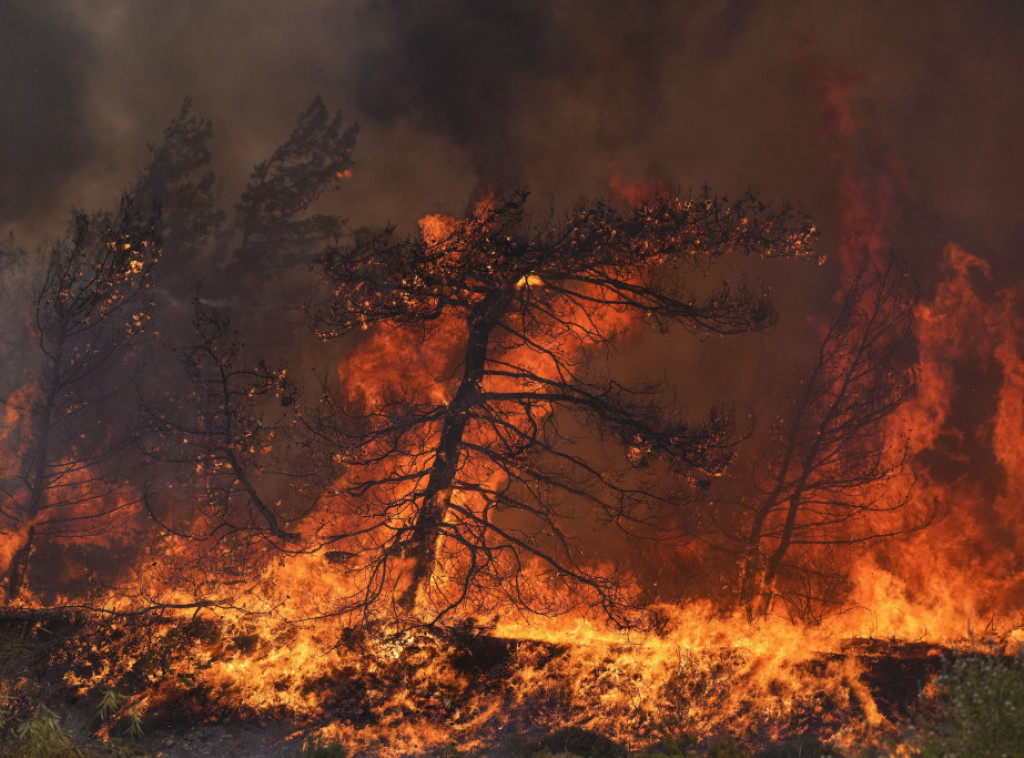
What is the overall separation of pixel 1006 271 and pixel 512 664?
989 centimetres

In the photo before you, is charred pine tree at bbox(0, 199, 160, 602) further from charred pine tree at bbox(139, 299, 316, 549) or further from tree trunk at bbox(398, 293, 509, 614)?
tree trunk at bbox(398, 293, 509, 614)

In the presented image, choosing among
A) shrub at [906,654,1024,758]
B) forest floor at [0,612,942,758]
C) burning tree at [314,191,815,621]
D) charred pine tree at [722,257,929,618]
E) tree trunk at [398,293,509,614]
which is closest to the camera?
shrub at [906,654,1024,758]

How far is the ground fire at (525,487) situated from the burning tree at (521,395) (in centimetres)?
5

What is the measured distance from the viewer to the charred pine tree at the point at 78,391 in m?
11.7

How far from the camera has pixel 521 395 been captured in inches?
413

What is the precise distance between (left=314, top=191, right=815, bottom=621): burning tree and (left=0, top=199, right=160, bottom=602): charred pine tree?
3.44 meters

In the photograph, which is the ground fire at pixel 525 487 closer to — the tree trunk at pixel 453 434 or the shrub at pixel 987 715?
the tree trunk at pixel 453 434

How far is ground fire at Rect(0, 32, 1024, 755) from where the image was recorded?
10.8 metres

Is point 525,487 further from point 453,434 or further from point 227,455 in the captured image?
point 227,455

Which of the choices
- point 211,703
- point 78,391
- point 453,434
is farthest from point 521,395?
point 78,391

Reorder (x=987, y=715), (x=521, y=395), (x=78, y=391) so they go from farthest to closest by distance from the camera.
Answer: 1. (x=78, y=391)
2. (x=521, y=395)
3. (x=987, y=715)

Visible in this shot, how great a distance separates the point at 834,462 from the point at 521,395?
5.18m

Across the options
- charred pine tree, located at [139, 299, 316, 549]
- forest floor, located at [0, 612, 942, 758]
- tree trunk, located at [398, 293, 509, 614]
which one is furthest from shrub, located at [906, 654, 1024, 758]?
charred pine tree, located at [139, 299, 316, 549]

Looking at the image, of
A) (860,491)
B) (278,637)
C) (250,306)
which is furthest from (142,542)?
(860,491)
